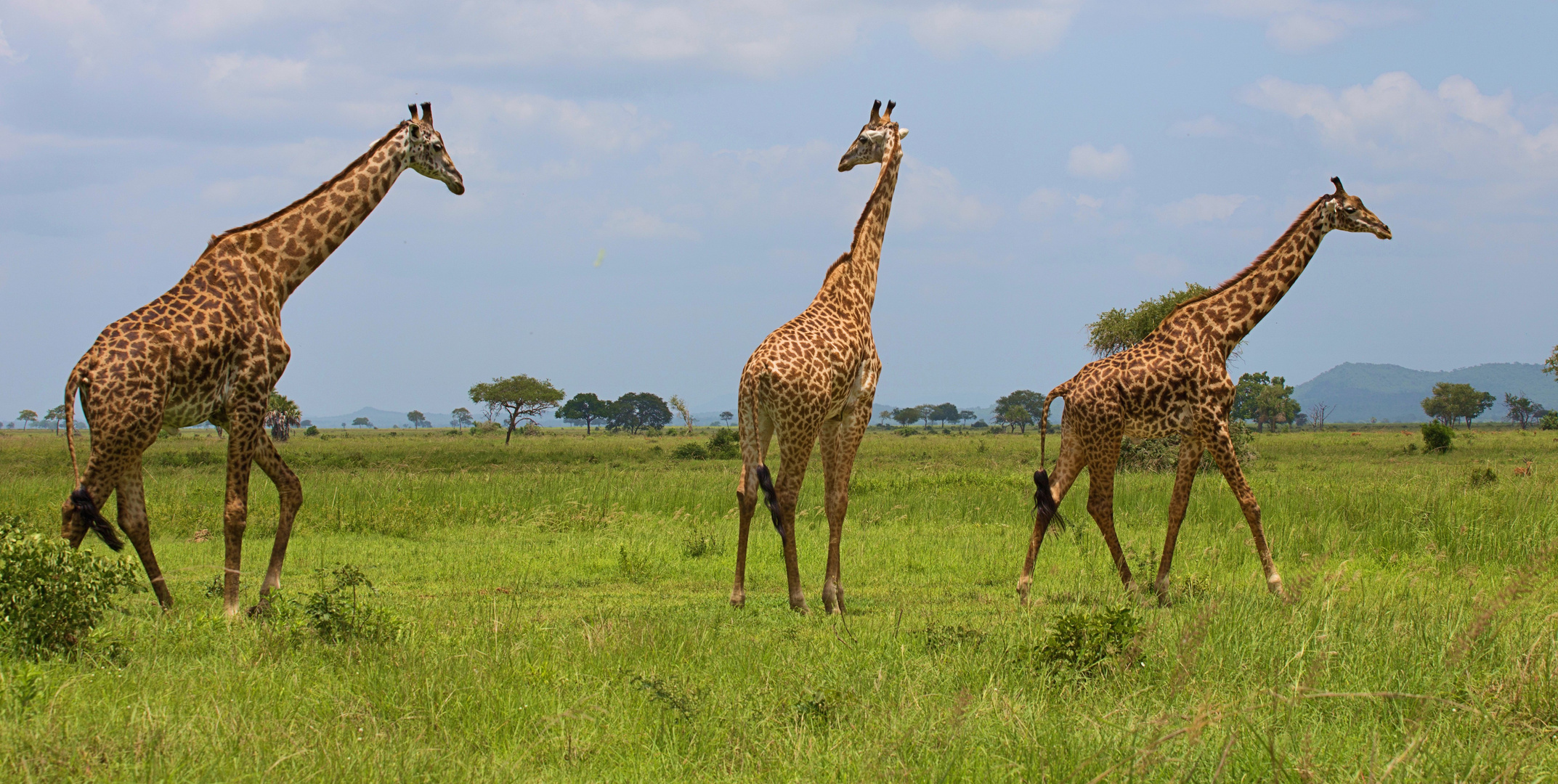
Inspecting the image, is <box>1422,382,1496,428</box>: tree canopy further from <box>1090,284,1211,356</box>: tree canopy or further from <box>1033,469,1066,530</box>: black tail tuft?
<box>1033,469,1066,530</box>: black tail tuft

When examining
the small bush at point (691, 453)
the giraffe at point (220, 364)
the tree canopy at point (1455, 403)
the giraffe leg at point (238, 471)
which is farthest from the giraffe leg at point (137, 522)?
the tree canopy at point (1455, 403)

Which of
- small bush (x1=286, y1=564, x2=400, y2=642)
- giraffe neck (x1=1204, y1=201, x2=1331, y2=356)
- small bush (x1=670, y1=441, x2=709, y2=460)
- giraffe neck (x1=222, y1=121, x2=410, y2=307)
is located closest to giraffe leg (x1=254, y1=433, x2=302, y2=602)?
giraffe neck (x1=222, y1=121, x2=410, y2=307)

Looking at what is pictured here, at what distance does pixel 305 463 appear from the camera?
111ft

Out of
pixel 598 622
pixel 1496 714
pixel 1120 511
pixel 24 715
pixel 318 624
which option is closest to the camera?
pixel 24 715

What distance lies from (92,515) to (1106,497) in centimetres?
683

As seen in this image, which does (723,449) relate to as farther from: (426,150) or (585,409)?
(585,409)

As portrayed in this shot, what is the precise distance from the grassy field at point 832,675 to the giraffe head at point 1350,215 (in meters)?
2.66

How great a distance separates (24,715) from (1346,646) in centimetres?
593

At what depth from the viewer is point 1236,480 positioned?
26.9ft

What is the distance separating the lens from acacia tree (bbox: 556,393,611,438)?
102500 millimetres

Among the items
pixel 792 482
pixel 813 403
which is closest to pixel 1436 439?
pixel 792 482

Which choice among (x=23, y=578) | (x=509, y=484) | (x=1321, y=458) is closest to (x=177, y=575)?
(x=23, y=578)

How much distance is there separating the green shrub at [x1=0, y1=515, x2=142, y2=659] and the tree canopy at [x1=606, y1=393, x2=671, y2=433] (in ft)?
330

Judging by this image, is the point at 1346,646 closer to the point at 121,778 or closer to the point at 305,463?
the point at 121,778
